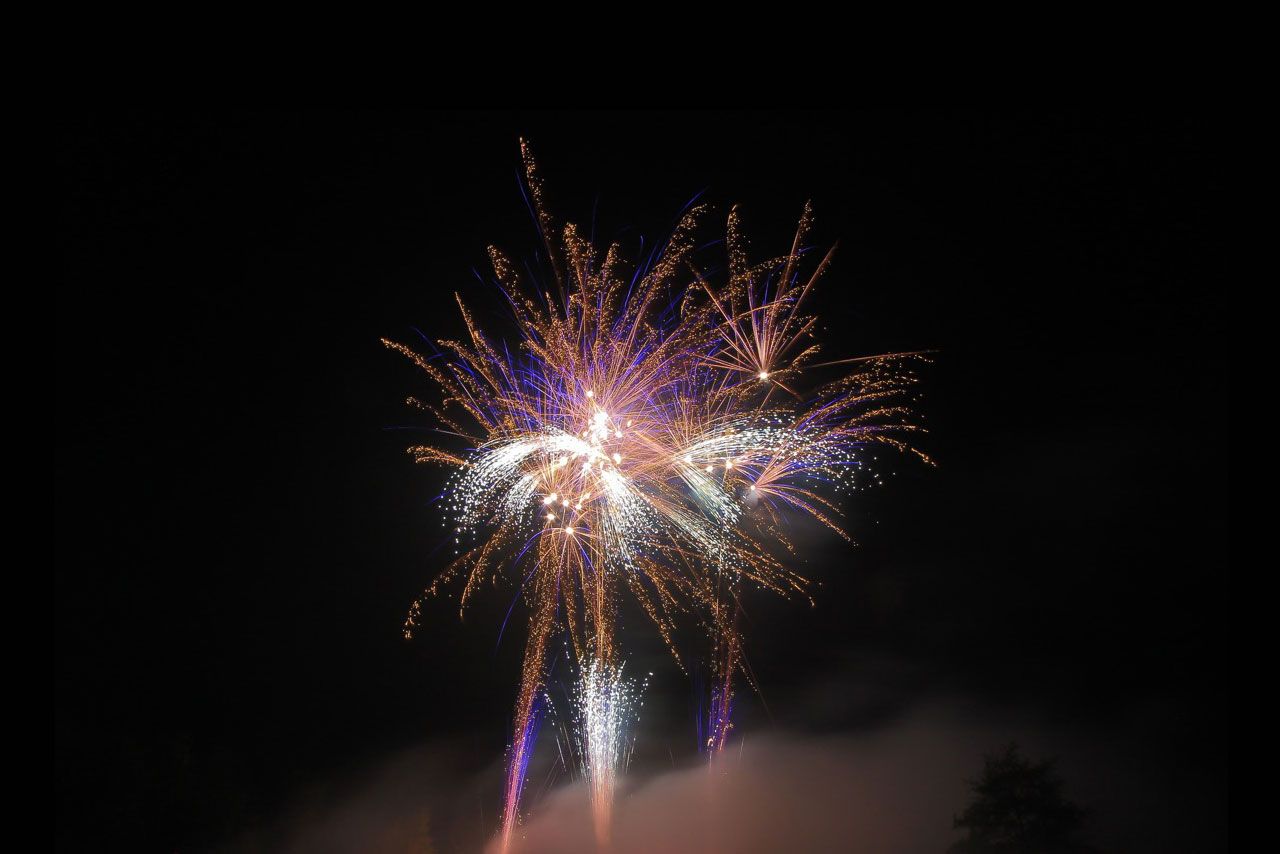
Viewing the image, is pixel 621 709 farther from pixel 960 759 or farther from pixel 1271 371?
pixel 1271 371

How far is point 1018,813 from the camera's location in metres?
5.14

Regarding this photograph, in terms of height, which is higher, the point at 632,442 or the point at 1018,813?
the point at 632,442

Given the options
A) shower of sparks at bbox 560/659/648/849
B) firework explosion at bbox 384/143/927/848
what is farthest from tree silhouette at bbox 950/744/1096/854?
shower of sparks at bbox 560/659/648/849

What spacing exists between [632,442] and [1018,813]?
426 cm

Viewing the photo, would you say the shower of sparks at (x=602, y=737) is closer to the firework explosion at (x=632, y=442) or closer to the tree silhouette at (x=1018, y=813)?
the firework explosion at (x=632, y=442)

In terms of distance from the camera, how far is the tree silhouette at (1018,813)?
509 centimetres

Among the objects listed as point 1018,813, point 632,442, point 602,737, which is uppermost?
point 632,442

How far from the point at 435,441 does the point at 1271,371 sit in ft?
19.2

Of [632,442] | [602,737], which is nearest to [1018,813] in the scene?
[602,737]

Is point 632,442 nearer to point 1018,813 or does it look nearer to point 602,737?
point 602,737

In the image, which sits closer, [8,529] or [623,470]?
[8,529]

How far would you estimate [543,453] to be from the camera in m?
4.74

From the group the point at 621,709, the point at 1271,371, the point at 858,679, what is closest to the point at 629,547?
the point at 621,709

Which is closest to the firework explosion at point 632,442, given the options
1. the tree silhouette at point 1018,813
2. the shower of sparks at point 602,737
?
the shower of sparks at point 602,737
